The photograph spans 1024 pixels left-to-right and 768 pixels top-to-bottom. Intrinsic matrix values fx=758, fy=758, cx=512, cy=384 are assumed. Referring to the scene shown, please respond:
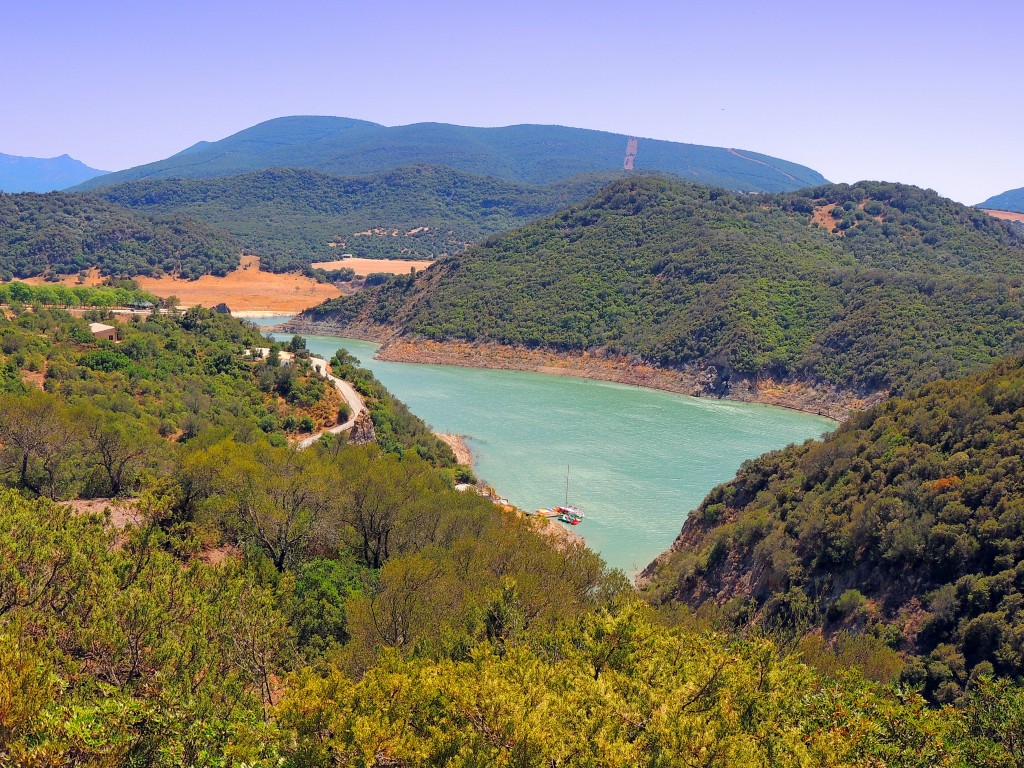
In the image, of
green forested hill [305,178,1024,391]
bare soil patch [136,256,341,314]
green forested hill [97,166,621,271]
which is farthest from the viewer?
green forested hill [97,166,621,271]

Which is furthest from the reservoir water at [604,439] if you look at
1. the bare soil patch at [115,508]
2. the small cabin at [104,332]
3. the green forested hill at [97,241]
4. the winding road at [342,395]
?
the green forested hill at [97,241]

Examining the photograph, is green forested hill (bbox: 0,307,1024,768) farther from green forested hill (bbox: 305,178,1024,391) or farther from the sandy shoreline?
green forested hill (bbox: 305,178,1024,391)

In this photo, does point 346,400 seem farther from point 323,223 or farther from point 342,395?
point 323,223

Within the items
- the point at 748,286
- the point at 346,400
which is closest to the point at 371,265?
the point at 748,286

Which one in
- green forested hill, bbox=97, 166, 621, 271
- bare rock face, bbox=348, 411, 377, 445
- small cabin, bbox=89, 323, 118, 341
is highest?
green forested hill, bbox=97, 166, 621, 271

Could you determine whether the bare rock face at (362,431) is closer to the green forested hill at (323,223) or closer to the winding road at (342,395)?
the winding road at (342,395)

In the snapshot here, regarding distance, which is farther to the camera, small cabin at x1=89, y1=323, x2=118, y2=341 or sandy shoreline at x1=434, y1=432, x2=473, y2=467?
sandy shoreline at x1=434, y1=432, x2=473, y2=467

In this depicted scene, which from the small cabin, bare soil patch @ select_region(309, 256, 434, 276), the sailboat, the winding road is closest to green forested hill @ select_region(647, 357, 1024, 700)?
the sailboat
